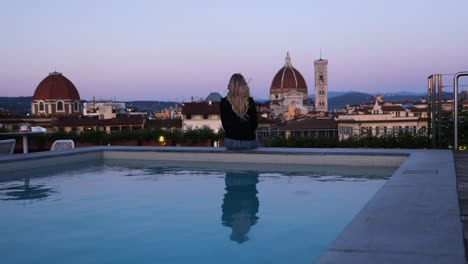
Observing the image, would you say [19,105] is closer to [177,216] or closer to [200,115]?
[200,115]

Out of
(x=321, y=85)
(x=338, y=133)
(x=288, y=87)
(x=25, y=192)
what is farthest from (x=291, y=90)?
(x=25, y=192)

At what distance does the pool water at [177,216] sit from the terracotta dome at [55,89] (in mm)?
94176

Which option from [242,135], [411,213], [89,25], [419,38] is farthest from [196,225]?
[419,38]

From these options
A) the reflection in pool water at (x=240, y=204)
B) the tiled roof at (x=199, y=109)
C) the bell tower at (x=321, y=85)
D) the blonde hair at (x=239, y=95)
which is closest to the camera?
the reflection in pool water at (x=240, y=204)

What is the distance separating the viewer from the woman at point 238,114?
7.49 m

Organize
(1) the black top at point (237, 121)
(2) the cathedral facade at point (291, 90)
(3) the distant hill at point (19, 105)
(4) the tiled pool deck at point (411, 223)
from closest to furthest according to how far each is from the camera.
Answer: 1. (4) the tiled pool deck at point (411, 223)
2. (1) the black top at point (237, 121)
3. (3) the distant hill at point (19, 105)
4. (2) the cathedral facade at point (291, 90)

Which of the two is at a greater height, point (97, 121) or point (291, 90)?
point (291, 90)

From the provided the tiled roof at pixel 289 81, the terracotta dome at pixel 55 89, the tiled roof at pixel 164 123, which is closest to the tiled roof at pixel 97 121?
the tiled roof at pixel 164 123

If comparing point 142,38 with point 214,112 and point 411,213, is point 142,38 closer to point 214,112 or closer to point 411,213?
point 411,213

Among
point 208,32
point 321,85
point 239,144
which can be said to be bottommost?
point 239,144

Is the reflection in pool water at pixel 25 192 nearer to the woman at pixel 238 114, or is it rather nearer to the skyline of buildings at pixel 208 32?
the woman at pixel 238 114

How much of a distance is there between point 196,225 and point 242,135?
381 cm

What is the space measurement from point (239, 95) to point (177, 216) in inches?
123

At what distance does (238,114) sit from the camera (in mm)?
7637
